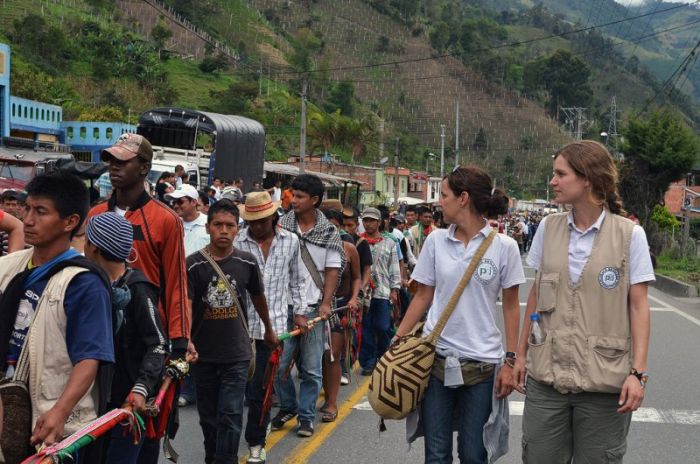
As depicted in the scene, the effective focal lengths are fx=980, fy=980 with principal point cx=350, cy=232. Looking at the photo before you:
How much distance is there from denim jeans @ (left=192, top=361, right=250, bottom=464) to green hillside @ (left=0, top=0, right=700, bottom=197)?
129ft

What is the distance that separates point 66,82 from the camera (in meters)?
70.4

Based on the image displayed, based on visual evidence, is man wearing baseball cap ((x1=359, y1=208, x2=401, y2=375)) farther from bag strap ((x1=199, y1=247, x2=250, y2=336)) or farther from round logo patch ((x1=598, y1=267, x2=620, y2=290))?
round logo patch ((x1=598, y1=267, x2=620, y2=290))

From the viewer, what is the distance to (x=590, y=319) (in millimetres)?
4246

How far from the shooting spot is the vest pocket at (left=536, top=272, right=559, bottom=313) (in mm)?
4348

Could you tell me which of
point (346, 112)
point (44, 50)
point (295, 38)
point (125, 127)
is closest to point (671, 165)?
point (125, 127)

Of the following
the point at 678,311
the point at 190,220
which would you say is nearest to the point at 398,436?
the point at 190,220

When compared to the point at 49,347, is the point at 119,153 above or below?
above

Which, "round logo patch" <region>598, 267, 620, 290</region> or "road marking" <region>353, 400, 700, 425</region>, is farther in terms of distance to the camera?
"road marking" <region>353, 400, 700, 425</region>

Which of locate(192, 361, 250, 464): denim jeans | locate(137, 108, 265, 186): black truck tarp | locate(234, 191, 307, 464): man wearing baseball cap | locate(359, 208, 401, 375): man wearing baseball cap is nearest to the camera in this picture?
locate(192, 361, 250, 464): denim jeans

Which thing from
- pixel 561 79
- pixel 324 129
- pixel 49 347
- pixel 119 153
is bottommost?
pixel 49 347

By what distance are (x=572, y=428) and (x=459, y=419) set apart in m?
0.72

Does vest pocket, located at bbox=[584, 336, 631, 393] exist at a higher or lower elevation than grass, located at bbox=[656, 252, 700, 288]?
higher

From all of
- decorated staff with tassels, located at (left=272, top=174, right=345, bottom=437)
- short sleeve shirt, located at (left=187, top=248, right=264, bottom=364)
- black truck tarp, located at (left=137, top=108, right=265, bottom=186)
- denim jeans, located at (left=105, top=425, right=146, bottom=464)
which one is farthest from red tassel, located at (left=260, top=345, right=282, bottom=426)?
black truck tarp, located at (left=137, top=108, right=265, bottom=186)

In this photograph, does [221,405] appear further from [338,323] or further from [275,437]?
[338,323]
